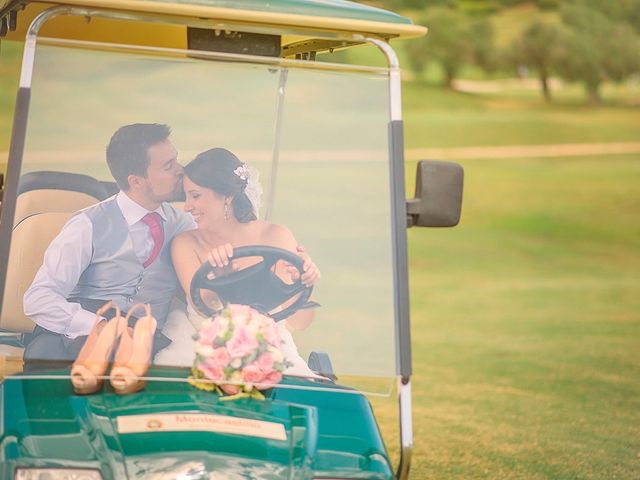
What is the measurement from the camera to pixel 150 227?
3.11m

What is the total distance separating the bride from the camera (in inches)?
119

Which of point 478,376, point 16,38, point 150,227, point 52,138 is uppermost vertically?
point 16,38

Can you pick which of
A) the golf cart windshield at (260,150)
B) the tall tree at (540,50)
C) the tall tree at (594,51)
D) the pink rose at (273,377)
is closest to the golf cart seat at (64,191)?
the golf cart windshield at (260,150)

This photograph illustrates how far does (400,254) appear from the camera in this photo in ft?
10.1

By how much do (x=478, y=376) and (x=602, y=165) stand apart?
7.74m

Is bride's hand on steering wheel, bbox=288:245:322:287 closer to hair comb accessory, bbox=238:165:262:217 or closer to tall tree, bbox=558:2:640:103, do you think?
hair comb accessory, bbox=238:165:262:217

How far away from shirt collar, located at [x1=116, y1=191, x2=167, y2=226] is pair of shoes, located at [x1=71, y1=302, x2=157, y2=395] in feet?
1.00

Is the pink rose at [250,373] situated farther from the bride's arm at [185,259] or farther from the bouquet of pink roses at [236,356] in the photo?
Result: the bride's arm at [185,259]

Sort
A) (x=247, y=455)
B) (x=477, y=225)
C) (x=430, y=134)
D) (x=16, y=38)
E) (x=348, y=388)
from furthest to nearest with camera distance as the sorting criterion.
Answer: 1. (x=430, y=134)
2. (x=477, y=225)
3. (x=16, y=38)
4. (x=348, y=388)
5. (x=247, y=455)

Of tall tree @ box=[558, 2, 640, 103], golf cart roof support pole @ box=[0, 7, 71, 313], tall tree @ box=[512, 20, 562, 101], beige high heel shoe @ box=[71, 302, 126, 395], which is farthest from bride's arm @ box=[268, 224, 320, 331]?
tall tree @ box=[558, 2, 640, 103]

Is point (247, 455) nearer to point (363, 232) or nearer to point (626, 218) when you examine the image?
Result: point (363, 232)

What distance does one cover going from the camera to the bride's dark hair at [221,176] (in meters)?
3.14

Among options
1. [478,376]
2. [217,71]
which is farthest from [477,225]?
[217,71]

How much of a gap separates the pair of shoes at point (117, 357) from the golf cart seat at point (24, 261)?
26 cm
